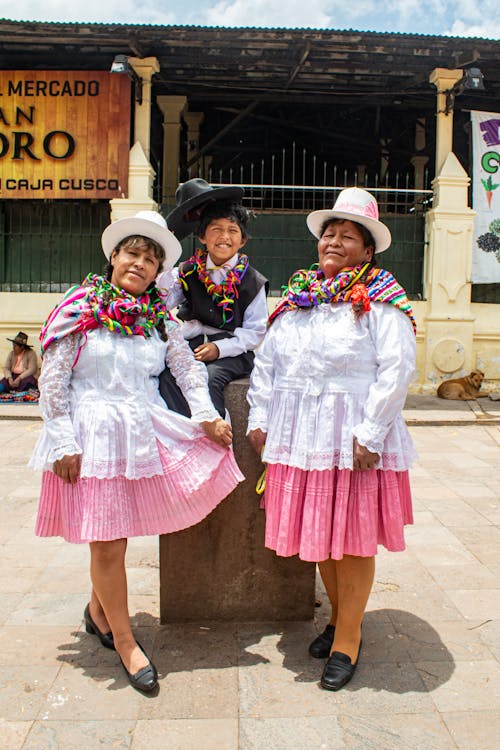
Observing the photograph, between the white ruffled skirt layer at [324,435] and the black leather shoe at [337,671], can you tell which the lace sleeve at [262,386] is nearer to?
the white ruffled skirt layer at [324,435]

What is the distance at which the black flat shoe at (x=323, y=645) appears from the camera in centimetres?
298

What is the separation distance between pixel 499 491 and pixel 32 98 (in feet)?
30.0

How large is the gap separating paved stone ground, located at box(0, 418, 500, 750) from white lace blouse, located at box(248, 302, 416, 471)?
88cm

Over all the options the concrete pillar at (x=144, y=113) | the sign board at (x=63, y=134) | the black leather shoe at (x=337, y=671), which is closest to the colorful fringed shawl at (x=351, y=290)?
the black leather shoe at (x=337, y=671)

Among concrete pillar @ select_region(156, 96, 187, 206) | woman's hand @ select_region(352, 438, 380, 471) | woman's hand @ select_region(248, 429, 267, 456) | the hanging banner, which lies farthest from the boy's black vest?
concrete pillar @ select_region(156, 96, 187, 206)

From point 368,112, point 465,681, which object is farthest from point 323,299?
point 368,112

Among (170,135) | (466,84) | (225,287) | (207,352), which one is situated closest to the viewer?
(207,352)

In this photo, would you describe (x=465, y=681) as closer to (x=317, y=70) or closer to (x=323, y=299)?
(x=323, y=299)

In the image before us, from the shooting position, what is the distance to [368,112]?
14.1m

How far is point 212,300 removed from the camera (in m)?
3.29

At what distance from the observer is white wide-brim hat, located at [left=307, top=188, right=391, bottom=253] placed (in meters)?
2.79

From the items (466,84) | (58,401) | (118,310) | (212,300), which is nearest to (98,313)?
(118,310)

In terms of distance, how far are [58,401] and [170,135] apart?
455 inches

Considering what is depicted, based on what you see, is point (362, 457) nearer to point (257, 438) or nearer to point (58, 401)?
point (257, 438)
